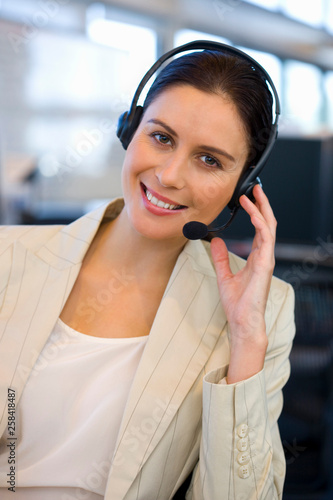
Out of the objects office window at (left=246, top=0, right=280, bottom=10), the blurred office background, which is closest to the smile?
the blurred office background

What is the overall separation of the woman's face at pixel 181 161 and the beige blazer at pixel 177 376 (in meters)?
0.14

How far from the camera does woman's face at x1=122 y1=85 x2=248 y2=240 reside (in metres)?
1.04

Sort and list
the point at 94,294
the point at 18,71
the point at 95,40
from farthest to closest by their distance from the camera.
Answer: the point at 95,40
the point at 18,71
the point at 94,294

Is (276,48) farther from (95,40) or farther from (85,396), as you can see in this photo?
(85,396)

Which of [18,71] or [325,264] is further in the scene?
[18,71]

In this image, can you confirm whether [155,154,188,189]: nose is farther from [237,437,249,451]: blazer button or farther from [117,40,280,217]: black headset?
[237,437,249,451]: blazer button

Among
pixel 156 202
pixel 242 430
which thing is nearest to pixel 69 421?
pixel 242 430

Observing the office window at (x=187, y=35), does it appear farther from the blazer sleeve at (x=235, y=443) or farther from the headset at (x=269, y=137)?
the blazer sleeve at (x=235, y=443)

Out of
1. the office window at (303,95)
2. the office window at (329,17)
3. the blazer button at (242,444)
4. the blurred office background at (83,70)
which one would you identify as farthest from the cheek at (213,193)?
the office window at (329,17)

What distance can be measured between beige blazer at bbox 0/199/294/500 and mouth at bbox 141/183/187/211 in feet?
0.49

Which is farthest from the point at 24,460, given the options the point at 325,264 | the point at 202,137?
the point at 325,264

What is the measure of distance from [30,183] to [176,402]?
3.79m

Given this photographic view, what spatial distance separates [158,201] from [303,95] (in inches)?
235

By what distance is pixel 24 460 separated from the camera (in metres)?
1.06
